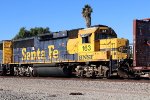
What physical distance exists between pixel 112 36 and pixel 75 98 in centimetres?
1185

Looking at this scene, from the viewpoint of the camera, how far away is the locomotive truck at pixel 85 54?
18609 mm

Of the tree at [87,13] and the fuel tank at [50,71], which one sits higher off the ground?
the tree at [87,13]

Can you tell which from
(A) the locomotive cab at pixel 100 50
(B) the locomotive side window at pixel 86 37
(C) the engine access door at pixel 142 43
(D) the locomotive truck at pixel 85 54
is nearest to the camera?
(C) the engine access door at pixel 142 43

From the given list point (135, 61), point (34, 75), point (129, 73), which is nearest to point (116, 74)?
point (129, 73)

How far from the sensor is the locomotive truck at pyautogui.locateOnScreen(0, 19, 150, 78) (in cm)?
1861

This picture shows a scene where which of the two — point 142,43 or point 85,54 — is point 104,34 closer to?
point 85,54

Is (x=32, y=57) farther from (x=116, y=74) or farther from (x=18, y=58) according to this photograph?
(x=116, y=74)

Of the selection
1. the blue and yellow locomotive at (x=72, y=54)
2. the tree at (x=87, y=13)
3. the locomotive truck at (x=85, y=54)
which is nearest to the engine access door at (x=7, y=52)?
the blue and yellow locomotive at (x=72, y=54)

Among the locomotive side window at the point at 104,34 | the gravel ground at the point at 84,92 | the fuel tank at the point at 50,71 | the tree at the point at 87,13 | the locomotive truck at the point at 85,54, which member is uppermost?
the tree at the point at 87,13

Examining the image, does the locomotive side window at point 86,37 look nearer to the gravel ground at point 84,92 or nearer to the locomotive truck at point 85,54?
the locomotive truck at point 85,54

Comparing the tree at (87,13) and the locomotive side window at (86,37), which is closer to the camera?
the locomotive side window at (86,37)

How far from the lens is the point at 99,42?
22750 millimetres

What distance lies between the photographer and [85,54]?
23.4m

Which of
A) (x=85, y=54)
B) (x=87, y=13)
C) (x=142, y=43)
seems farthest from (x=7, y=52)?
(x=87, y=13)
